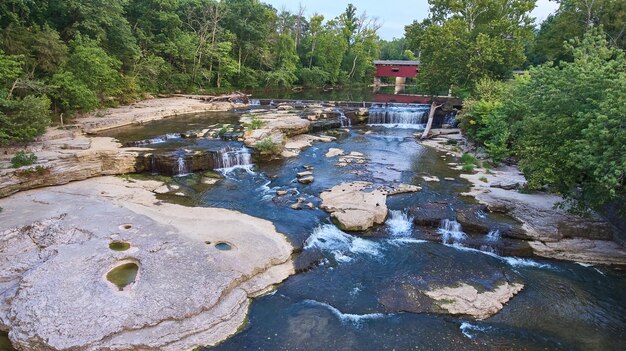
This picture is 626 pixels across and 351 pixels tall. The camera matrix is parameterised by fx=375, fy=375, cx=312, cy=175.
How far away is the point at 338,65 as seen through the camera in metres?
52.5

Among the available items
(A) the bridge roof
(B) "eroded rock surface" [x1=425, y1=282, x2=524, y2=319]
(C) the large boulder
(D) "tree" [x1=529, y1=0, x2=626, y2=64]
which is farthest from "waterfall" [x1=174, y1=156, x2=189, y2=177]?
(A) the bridge roof

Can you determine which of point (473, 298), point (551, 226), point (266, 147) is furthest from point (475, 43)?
point (473, 298)

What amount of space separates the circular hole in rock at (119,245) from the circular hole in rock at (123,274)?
656mm

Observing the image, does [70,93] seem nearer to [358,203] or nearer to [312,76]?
[358,203]

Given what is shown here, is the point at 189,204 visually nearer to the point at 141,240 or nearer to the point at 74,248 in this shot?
the point at 141,240

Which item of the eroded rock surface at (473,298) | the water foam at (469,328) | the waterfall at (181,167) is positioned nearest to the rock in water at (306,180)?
the waterfall at (181,167)

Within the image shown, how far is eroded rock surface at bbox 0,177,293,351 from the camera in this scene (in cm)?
653

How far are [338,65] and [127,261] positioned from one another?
158ft

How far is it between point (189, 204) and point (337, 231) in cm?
504

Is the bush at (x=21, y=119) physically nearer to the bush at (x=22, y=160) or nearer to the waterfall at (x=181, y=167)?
the bush at (x=22, y=160)

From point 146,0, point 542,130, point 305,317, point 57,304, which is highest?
point 146,0

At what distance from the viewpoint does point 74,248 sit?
8539 mm

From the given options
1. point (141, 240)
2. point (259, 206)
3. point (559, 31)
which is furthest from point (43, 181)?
point (559, 31)

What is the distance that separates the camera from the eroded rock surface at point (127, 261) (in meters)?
6.53
